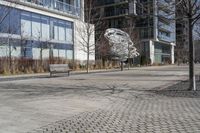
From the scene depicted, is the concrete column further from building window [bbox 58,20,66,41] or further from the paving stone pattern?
the paving stone pattern

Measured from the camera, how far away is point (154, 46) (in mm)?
92312

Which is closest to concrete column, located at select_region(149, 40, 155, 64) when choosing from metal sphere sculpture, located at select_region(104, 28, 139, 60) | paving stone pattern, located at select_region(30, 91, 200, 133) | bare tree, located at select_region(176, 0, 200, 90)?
Result: metal sphere sculpture, located at select_region(104, 28, 139, 60)

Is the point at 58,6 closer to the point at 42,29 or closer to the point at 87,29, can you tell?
the point at 42,29

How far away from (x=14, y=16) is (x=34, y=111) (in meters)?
32.1

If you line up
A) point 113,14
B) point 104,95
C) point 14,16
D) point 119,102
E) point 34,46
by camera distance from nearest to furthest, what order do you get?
point 119,102 < point 104,95 < point 14,16 < point 34,46 < point 113,14

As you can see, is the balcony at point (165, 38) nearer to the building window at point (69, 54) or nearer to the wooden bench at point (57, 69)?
the building window at point (69, 54)

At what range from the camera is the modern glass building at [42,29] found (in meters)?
40.4

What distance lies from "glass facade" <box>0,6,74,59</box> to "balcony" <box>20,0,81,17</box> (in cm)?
124

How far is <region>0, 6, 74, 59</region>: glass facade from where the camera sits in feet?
135

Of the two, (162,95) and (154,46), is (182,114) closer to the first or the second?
(162,95)

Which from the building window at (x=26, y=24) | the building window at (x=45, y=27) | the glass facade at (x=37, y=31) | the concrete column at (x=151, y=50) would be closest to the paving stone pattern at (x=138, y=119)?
the glass facade at (x=37, y=31)

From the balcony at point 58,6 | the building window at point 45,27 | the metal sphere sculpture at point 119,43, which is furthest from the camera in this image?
the metal sphere sculpture at point 119,43

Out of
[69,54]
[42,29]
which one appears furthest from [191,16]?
[69,54]

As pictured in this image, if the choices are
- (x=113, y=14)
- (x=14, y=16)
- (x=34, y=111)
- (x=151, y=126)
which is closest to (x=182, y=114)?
(x=151, y=126)
